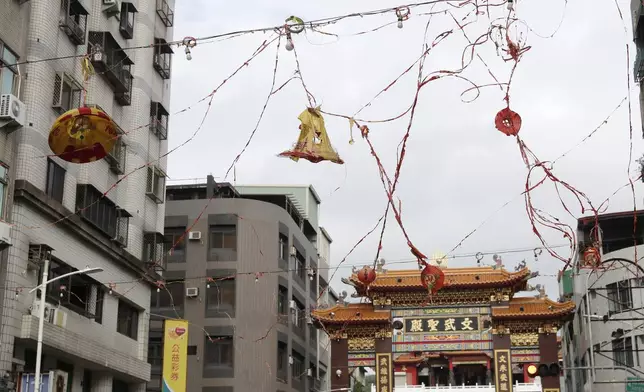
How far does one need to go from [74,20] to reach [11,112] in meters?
4.85

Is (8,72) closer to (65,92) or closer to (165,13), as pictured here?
(65,92)

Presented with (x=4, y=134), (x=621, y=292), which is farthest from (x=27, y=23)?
(x=621, y=292)

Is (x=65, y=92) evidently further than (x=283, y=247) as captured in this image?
No

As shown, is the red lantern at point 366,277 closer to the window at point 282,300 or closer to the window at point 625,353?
the window at point 282,300

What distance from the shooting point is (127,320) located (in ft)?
91.2

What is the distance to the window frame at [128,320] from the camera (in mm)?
27109

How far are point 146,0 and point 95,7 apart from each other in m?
4.09

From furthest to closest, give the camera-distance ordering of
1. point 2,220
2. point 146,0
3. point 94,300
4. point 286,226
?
1. point 286,226
2. point 146,0
3. point 94,300
4. point 2,220

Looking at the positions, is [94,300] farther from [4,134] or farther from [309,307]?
[309,307]

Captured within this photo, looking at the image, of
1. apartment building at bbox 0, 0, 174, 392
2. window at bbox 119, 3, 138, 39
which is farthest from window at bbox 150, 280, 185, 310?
window at bbox 119, 3, 138, 39

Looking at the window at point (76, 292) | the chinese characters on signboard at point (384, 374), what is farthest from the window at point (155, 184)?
the chinese characters on signboard at point (384, 374)

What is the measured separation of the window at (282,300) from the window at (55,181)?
18325 mm

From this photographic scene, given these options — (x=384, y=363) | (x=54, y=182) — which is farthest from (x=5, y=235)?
(x=384, y=363)

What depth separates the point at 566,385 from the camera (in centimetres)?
5209
